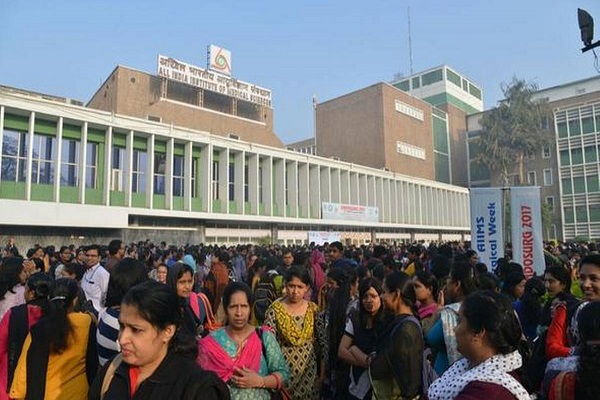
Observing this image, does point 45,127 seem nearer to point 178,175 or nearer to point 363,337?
point 178,175

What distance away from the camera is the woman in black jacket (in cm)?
175

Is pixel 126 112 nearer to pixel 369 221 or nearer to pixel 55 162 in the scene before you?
pixel 55 162

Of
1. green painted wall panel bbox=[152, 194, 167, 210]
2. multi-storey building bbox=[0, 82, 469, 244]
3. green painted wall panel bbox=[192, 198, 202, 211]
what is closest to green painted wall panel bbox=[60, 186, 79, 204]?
multi-storey building bbox=[0, 82, 469, 244]

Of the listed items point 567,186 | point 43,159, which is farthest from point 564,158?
point 43,159

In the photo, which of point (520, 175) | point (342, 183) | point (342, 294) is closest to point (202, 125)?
point (342, 183)

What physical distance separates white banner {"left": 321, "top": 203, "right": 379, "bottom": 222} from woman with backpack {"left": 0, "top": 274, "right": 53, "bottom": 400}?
1255 inches

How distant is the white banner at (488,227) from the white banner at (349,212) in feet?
82.4

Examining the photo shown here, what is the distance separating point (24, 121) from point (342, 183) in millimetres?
24598

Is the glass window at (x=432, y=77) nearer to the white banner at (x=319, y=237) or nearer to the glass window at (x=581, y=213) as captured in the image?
the glass window at (x=581, y=213)

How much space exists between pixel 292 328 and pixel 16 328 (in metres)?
2.02

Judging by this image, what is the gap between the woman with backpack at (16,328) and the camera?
2963mm

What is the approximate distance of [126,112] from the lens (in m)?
30.9

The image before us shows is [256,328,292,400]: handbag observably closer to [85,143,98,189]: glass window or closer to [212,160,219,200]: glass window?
[85,143,98,189]: glass window

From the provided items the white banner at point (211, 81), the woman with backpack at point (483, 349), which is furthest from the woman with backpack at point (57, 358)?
the white banner at point (211, 81)
